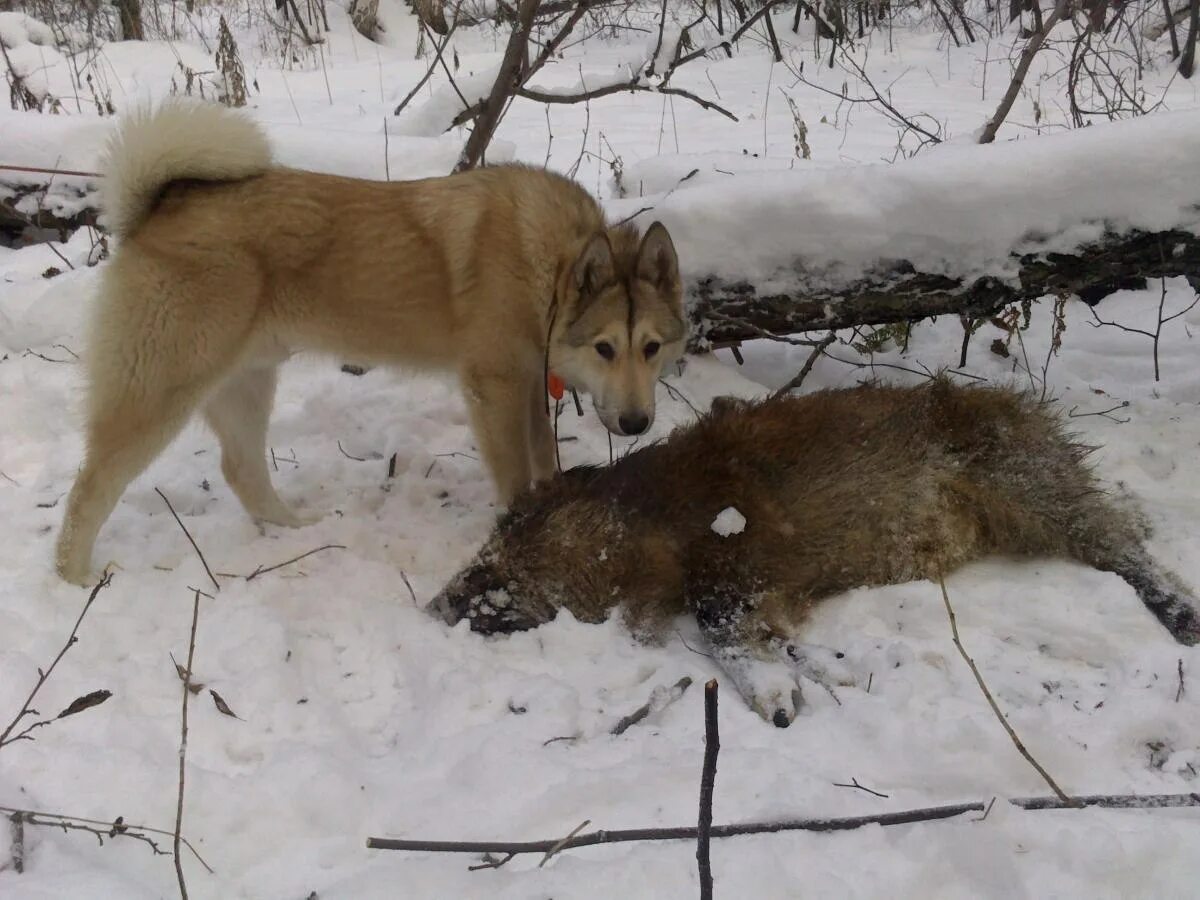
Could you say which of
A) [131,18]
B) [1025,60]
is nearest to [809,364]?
[1025,60]

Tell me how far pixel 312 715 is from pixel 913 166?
134 inches

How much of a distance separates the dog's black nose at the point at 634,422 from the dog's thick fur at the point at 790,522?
0.49ft

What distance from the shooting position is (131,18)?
13000 millimetres

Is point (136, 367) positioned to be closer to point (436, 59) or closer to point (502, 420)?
point (502, 420)

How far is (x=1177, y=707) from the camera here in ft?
7.71

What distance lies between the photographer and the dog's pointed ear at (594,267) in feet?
11.5

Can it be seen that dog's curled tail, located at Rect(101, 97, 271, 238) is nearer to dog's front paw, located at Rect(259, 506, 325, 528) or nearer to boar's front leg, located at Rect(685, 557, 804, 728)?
dog's front paw, located at Rect(259, 506, 325, 528)

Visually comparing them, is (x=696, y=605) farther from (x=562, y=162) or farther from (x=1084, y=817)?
(x=562, y=162)

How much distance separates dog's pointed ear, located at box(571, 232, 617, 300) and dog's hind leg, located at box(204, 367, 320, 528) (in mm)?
1436

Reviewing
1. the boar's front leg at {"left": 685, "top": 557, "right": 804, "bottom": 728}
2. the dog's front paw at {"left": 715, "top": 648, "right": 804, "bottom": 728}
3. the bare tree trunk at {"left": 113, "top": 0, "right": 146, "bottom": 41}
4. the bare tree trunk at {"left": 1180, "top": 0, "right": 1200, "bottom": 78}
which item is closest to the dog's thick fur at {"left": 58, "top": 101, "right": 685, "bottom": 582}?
the boar's front leg at {"left": 685, "top": 557, "right": 804, "bottom": 728}

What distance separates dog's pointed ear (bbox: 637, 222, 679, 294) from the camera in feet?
11.7

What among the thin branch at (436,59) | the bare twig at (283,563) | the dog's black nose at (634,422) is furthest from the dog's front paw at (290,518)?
the thin branch at (436,59)

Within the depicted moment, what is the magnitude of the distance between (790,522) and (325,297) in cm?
202

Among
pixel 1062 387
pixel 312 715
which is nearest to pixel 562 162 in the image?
pixel 1062 387
